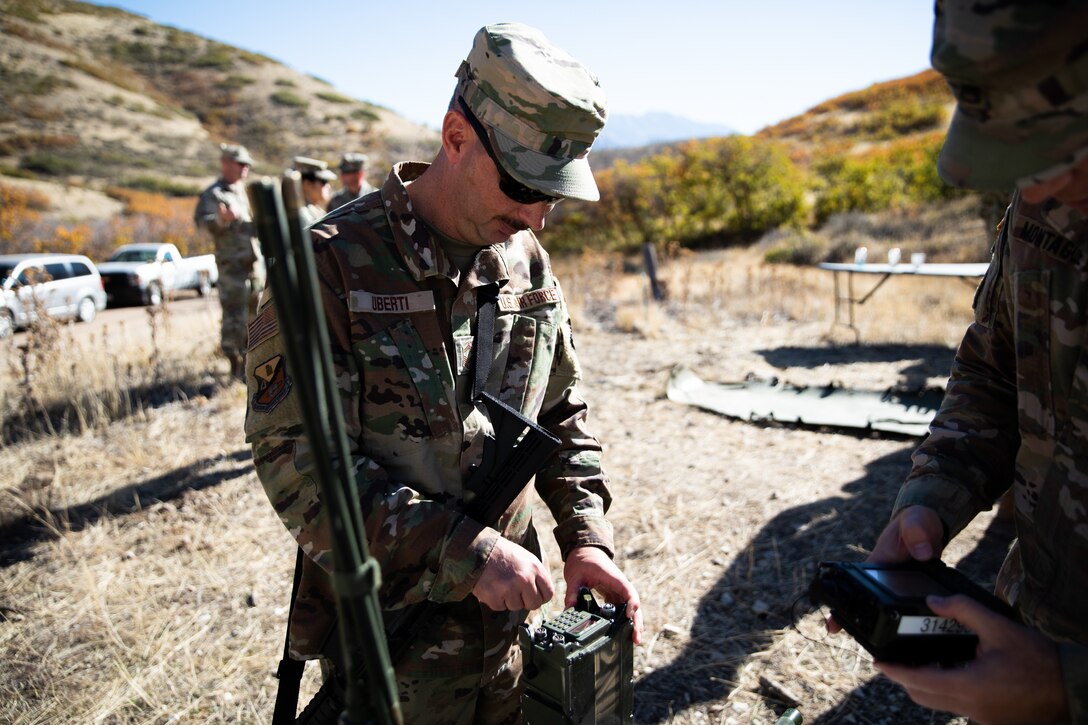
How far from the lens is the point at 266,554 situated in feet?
12.7

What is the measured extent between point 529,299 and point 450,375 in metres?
0.33

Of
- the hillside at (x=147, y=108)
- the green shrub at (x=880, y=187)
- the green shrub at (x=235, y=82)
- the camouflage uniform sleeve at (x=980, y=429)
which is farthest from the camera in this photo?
the green shrub at (x=235, y=82)

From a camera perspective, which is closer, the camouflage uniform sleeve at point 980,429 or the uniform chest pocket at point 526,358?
the camouflage uniform sleeve at point 980,429

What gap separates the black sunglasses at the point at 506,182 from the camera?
152 cm

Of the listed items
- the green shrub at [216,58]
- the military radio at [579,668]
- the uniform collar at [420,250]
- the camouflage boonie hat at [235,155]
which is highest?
the green shrub at [216,58]

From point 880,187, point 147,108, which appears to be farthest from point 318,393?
point 147,108

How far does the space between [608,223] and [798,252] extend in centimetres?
485

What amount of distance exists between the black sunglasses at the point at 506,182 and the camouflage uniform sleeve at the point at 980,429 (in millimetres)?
934

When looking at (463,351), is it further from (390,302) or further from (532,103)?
(532,103)

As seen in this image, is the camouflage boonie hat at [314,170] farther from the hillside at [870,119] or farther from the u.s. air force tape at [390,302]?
the hillside at [870,119]

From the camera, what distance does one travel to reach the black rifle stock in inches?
25.9

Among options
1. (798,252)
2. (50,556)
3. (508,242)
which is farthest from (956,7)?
(798,252)

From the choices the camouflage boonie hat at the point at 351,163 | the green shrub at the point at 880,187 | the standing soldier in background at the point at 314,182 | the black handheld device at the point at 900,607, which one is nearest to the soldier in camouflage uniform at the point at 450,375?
the black handheld device at the point at 900,607

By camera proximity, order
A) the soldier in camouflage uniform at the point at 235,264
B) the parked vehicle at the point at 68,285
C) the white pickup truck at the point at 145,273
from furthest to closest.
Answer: the white pickup truck at the point at 145,273
the parked vehicle at the point at 68,285
the soldier in camouflage uniform at the point at 235,264
